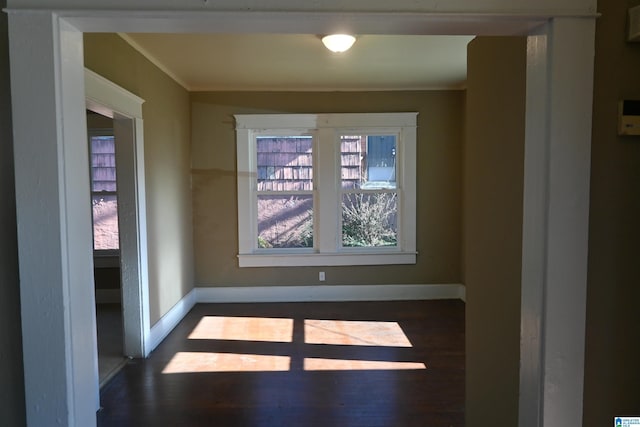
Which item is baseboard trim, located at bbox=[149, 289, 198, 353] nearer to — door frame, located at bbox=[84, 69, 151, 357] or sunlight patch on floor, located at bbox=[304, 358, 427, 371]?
door frame, located at bbox=[84, 69, 151, 357]

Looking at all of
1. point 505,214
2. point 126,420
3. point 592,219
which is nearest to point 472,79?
point 505,214

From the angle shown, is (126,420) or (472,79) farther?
(126,420)

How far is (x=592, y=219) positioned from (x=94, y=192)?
214 inches

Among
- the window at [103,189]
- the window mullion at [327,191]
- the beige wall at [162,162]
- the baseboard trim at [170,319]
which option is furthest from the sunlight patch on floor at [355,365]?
the window at [103,189]

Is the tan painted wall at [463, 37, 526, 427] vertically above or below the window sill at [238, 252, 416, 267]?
above

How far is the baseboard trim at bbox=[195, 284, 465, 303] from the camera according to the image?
16.8ft

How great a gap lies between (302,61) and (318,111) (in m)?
1.17

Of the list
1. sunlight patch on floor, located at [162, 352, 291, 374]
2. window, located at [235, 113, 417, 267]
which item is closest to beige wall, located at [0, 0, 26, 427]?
sunlight patch on floor, located at [162, 352, 291, 374]

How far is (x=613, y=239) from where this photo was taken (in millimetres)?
1232

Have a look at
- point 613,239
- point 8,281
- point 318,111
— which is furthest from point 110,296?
point 613,239

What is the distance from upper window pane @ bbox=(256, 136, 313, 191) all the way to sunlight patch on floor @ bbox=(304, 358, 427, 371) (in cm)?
237

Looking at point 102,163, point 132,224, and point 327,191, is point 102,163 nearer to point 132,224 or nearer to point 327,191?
point 132,224

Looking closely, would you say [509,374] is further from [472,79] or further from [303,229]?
[303,229]

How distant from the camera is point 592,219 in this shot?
1.22 m
